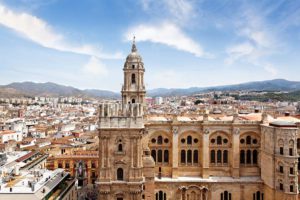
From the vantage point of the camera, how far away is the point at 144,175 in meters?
43.6

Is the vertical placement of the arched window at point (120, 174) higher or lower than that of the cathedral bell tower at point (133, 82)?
lower

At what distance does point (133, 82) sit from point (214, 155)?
17.2m

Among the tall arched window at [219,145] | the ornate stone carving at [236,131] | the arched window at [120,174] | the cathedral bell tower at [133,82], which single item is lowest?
the arched window at [120,174]

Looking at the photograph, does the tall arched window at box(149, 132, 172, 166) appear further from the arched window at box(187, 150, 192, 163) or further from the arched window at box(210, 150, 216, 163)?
the arched window at box(210, 150, 216, 163)

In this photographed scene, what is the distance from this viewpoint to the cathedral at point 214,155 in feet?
149

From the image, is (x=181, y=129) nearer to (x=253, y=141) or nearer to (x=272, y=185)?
(x=253, y=141)

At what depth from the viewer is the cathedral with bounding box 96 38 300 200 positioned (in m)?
45.5

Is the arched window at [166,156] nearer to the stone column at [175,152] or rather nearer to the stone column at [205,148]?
the stone column at [175,152]

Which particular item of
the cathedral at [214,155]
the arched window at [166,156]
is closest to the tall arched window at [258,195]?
the cathedral at [214,155]

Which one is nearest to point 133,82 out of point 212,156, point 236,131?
point 212,156

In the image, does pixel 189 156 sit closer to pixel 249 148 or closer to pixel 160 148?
pixel 160 148

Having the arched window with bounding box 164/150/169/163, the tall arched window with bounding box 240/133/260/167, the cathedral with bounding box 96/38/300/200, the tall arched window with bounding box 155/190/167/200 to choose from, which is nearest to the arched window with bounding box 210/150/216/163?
the cathedral with bounding box 96/38/300/200

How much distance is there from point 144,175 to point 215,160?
43.9ft

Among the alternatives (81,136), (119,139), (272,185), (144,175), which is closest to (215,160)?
(272,185)
